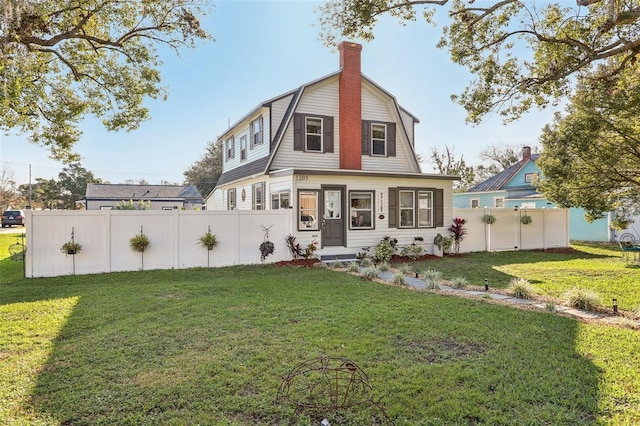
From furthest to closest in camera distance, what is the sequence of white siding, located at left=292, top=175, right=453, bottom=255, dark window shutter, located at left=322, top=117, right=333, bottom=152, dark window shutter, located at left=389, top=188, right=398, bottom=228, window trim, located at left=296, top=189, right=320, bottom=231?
dark window shutter, located at left=322, top=117, right=333, bottom=152 → dark window shutter, located at left=389, top=188, right=398, bottom=228 → white siding, located at left=292, top=175, right=453, bottom=255 → window trim, located at left=296, top=189, right=320, bottom=231

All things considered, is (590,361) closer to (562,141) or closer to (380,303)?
(380,303)

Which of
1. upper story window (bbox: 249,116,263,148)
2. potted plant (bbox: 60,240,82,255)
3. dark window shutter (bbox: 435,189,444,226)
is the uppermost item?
upper story window (bbox: 249,116,263,148)

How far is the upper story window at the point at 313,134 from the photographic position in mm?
13820

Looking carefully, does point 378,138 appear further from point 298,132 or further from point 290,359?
point 290,359

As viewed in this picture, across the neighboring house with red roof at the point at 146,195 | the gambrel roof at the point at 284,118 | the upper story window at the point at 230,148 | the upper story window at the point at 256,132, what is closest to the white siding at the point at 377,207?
A: the gambrel roof at the point at 284,118

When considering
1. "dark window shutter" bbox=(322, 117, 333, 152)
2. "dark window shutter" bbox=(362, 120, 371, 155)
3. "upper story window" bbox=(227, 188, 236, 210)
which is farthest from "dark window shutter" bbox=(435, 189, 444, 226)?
"upper story window" bbox=(227, 188, 236, 210)

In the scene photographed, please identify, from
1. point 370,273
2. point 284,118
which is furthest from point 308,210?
point 284,118

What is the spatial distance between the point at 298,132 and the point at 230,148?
6.42 m

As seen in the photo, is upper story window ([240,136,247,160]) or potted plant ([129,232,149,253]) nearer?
potted plant ([129,232,149,253])

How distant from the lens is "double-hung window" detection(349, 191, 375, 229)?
12962 millimetres

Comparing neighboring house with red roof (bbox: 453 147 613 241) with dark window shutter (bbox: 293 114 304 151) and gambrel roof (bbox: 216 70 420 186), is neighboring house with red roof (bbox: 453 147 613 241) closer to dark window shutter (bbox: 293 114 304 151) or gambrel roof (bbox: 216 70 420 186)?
gambrel roof (bbox: 216 70 420 186)

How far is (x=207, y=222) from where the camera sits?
11.1m

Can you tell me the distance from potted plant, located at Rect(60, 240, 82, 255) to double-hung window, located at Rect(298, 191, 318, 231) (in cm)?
608

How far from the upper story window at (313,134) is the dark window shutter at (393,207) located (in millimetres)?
3065
